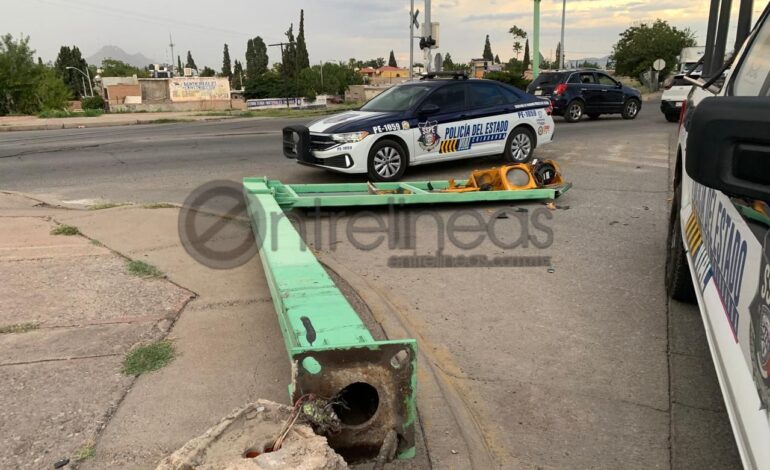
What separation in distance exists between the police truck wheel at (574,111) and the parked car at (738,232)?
56.2 feet

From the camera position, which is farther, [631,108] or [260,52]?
[260,52]

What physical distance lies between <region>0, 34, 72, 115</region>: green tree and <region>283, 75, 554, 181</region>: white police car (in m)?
32.6

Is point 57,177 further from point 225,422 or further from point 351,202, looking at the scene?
point 225,422

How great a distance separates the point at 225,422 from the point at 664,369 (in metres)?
2.73

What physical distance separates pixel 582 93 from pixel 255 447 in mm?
20134

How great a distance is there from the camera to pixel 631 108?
2155cm

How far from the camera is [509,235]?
675 centimetres

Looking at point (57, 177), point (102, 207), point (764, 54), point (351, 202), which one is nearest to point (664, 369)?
point (764, 54)

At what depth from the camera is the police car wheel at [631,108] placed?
21.3m

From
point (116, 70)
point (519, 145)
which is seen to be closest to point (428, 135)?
point (519, 145)

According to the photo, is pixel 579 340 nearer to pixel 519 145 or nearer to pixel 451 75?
pixel 519 145

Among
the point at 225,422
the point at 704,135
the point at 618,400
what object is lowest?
the point at 618,400

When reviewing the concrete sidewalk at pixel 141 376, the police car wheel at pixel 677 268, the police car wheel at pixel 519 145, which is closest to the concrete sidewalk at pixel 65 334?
the concrete sidewalk at pixel 141 376

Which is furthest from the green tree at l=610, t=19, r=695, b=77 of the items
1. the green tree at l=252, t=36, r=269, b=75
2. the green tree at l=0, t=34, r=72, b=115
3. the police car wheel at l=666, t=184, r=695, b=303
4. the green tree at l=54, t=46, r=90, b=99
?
the green tree at l=54, t=46, r=90, b=99
